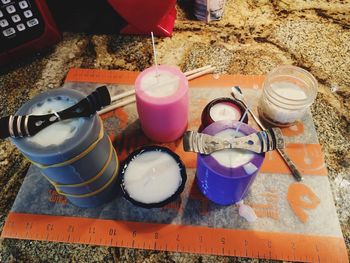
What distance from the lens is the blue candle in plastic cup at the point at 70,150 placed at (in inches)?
17.1

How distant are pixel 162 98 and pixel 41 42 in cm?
44

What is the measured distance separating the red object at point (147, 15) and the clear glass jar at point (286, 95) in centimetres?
30

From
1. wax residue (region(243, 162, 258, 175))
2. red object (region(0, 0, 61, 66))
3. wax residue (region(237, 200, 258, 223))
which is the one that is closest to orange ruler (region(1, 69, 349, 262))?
wax residue (region(237, 200, 258, 223))

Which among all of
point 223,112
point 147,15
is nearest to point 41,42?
point 147,15

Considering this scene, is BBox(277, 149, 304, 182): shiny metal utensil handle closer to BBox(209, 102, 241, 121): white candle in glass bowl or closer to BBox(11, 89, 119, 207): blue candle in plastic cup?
BBox(209, 102, 241, 121): white candle in glass bowl

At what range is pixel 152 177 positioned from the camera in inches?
23.0

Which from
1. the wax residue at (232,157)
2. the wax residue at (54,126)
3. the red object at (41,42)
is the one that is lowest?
the wax residue at (232,157)

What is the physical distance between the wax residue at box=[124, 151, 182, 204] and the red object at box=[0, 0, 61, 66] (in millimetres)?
440

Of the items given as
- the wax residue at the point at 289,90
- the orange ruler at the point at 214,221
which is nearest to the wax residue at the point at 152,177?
the orange ruler at the point at 214,221

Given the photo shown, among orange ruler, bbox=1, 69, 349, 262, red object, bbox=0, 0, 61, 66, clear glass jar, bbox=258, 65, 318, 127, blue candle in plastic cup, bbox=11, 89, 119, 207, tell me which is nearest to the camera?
blue candle in plastic cup, bbox=11, 89, 119, 207

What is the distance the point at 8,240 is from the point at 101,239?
0.17 m

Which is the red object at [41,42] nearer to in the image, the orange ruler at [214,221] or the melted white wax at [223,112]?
the orange ruler at [214,221]

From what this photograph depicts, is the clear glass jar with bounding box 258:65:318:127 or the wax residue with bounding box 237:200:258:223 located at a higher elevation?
the clear glass jar with bounding box 258:65:318:127

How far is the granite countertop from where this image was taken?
0.67m
